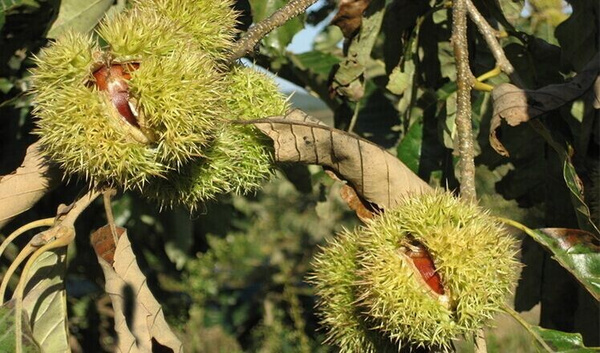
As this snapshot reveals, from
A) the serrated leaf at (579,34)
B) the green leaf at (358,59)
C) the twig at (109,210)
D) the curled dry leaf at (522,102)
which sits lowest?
the twig at (109,210)

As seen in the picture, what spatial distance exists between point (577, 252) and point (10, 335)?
1.18 m

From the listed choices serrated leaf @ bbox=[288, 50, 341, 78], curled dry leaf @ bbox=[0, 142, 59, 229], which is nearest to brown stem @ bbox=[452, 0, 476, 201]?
curled dry leaf @ bbox=[0, 142, 59, 229]

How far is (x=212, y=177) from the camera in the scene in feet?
5.33

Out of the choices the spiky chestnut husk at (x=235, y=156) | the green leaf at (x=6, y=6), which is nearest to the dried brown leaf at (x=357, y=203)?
the spiky chestnut husk at (x=235, y=156)

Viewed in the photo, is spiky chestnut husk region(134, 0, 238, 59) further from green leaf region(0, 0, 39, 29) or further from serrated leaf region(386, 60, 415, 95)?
serrated leaf region(386, 60, 415, 95)

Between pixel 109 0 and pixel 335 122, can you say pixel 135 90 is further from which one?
pixel 335 122

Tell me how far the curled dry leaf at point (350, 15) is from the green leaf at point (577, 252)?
2.60 feet

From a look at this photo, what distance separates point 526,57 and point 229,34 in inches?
44.5

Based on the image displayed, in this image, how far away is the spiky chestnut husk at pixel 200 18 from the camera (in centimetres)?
161

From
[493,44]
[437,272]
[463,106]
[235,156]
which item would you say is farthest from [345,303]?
[493,44]

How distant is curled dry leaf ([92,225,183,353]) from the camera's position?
→ 1613 mm

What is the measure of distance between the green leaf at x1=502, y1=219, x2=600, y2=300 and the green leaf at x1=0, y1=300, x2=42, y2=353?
102cm

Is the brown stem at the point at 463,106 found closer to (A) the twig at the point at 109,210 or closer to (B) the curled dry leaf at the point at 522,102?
(B) the curled dry leaf at the point at 522,102

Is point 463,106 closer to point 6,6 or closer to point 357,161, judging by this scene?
point 357,161
